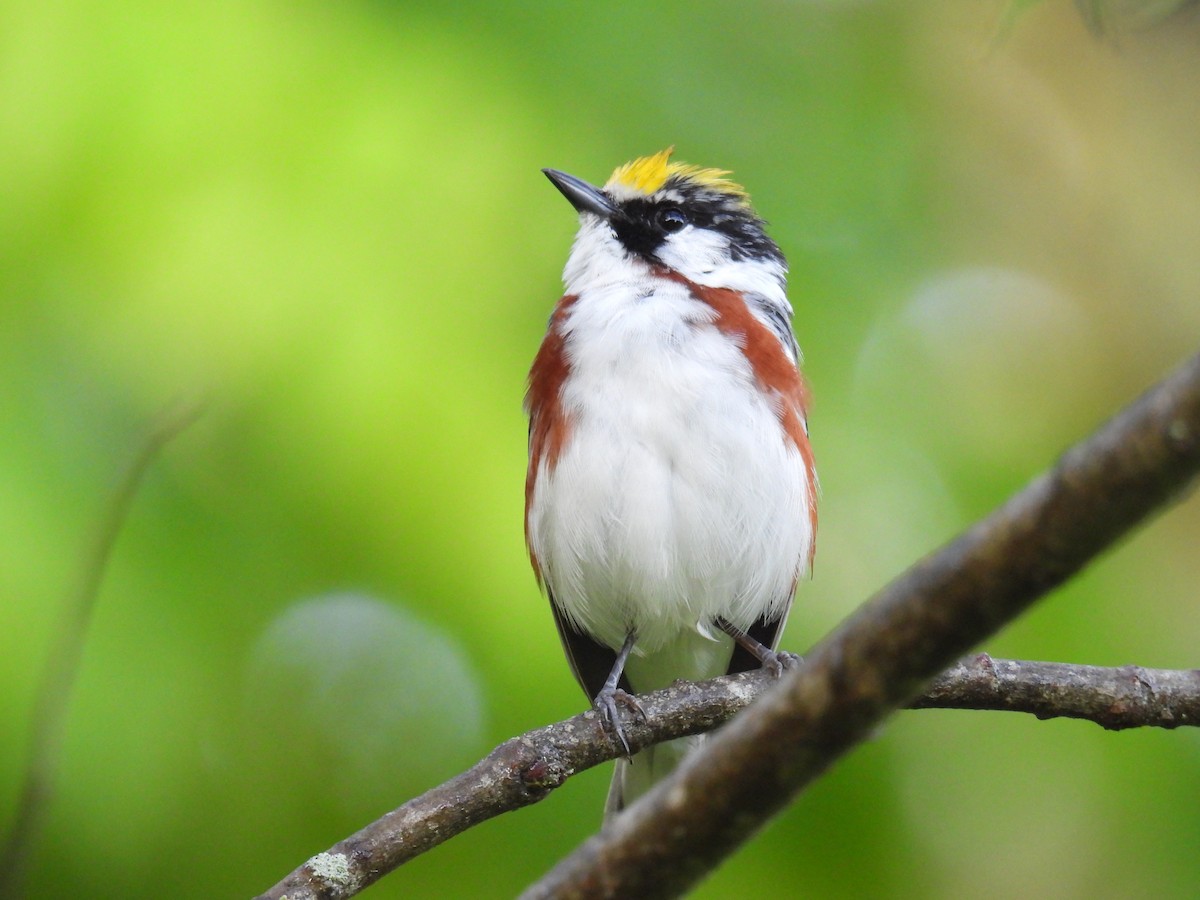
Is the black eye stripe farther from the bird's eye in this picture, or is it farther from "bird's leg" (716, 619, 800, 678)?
"bird's leg" (716, 619, 800, 678)

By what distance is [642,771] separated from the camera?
4398mm

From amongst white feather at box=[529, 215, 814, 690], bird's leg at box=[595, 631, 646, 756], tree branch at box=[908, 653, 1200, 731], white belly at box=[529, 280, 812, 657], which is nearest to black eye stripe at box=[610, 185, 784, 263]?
white feather at box=[529, 215, 814, 690]

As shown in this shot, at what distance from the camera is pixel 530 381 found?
428cm

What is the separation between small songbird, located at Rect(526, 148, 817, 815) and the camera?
4016 millimetres

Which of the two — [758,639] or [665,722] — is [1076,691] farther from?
[758,639]

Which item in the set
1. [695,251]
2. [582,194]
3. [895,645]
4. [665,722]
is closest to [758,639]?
[665,722]

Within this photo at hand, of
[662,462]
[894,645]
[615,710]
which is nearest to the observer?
[894,645]

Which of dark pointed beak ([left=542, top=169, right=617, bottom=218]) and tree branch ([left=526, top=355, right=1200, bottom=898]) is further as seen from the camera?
dark pointed beak ([left=542, top=169, right=617, bottom=218])

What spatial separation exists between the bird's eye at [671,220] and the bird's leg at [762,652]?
1.57 m

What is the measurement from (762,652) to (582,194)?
187 cm

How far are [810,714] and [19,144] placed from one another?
3409mm

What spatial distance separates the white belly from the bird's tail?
58 cm

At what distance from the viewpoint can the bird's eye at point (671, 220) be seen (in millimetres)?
4785

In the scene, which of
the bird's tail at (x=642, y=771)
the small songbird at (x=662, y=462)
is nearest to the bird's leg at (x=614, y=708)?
the small songbird at (x=662, y=462)
